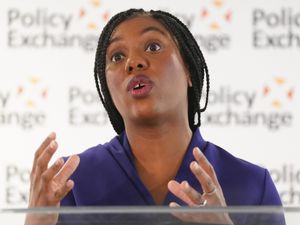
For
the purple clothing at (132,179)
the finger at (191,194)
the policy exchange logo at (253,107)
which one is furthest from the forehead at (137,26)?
the policy exchange logo at (253,107)

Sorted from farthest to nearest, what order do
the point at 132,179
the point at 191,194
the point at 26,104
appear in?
the point at 26,104, the point at 132,179, the point at 191,194

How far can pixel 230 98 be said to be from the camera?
1.87 metres

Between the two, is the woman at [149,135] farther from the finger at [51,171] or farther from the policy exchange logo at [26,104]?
the policy exchange logo at [26,104]

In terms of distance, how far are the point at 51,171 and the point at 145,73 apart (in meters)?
0.15

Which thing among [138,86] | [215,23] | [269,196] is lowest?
[269,196]

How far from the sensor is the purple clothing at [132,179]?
0.71 m

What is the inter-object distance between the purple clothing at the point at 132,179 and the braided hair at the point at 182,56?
42mm

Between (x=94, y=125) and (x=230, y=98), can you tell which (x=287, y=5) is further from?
(x=94, y=125)

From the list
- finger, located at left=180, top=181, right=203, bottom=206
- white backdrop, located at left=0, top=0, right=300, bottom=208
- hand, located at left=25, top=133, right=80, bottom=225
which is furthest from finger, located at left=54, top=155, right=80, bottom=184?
white backdrop, located at left=0, top=0, right=300, bottom=208

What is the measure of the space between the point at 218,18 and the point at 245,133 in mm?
295

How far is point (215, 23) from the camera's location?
1.92 meters

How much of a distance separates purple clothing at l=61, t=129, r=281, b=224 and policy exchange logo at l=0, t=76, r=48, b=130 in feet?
3.72

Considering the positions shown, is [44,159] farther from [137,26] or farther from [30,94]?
[30,94]

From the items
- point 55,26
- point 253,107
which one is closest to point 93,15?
point 55,26
